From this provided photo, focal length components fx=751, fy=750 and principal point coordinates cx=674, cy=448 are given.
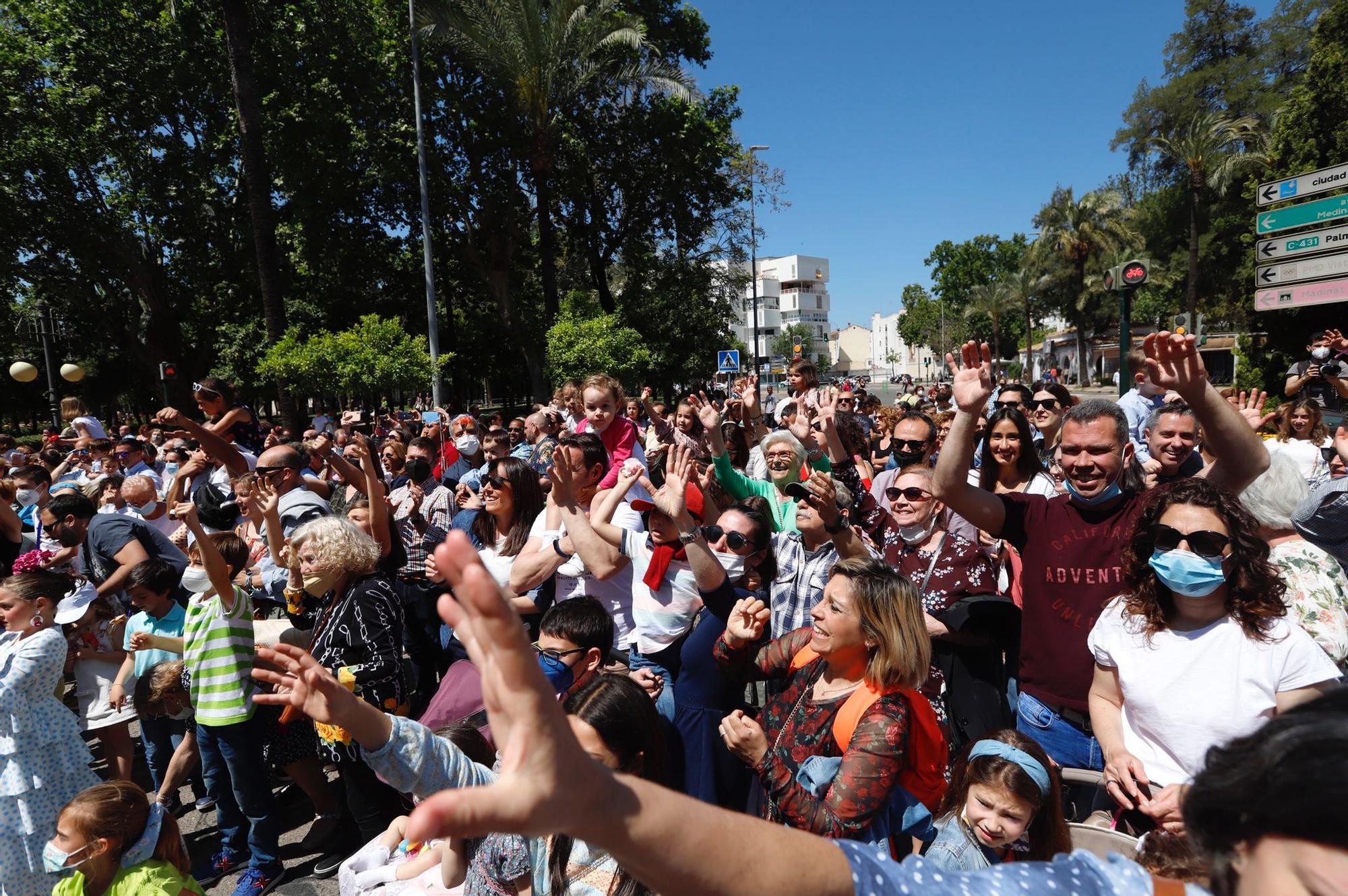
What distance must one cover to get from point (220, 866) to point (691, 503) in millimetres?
3080

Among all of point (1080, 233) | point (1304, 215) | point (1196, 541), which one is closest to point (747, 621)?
point (1196, 541)

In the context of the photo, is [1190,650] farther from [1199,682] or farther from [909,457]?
[909,457]

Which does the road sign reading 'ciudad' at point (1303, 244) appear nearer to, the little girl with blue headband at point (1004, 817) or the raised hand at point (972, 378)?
the raised hand at point (972, 378)

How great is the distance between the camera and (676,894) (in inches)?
36.6

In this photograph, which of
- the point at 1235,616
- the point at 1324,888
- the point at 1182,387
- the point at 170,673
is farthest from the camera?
the point at 170,673

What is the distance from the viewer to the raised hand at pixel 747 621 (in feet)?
9.26

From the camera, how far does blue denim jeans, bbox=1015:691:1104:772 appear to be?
107 inches

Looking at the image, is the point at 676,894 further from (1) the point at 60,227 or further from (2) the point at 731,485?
(1) the point at 60,227

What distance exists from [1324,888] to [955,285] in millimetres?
82266

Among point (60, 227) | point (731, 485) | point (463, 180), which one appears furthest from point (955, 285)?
point (731, 485)

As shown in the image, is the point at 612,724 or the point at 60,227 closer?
the point at 612,724

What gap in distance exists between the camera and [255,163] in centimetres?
1384

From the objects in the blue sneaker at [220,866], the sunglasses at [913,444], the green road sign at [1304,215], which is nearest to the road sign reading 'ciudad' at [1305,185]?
the green road sign at [1304,215]

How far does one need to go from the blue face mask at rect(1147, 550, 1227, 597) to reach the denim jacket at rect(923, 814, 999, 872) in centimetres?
95
